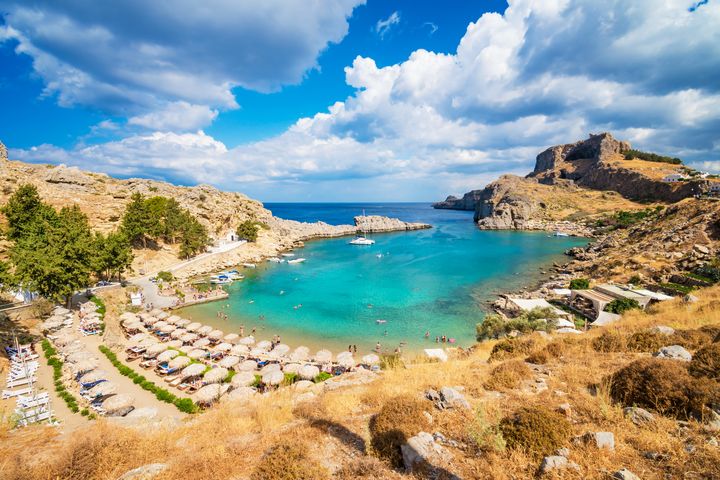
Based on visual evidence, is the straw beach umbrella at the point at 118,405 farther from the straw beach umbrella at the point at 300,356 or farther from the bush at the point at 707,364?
the bush at the point at 707,364

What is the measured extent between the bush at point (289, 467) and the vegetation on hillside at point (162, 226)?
52.0m

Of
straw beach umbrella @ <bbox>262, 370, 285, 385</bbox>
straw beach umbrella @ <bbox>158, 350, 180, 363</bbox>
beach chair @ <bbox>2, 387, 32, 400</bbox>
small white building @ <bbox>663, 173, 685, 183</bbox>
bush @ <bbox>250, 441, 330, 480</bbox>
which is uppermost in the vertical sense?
small white building @ <bbox>663, 173, 685, 183</bbox>

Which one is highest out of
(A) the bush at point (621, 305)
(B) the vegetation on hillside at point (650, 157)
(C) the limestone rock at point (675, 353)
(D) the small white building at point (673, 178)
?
(B) the vegetation on hillside at point (650, 157)

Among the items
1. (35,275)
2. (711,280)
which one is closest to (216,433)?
(35,275)

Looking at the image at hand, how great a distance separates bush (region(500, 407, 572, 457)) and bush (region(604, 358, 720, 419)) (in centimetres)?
248

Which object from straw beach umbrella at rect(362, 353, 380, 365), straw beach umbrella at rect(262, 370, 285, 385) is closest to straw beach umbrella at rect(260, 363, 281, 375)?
straw beach umbrella at rect(262, 370, 285, 385)

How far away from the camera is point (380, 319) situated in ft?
102

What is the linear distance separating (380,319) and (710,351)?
25.7 meters

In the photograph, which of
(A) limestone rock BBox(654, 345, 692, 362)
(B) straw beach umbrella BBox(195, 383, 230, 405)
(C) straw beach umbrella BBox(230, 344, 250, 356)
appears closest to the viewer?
(A) limestone rock BBox(654, 345, 692, 362)

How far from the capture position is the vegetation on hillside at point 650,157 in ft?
468

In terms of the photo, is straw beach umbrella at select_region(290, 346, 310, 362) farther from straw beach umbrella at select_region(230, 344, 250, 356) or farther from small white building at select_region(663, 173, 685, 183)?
small white building at select_region(663, 173, 685, 183)

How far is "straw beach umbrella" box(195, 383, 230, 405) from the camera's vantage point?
16.3m

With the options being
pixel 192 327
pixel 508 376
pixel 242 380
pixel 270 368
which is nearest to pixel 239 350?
pixel 270 368

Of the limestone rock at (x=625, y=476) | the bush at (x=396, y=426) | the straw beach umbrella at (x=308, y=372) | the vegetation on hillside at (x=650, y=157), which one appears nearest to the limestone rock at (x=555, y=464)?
the limestone rock at (x=625, y=476)
